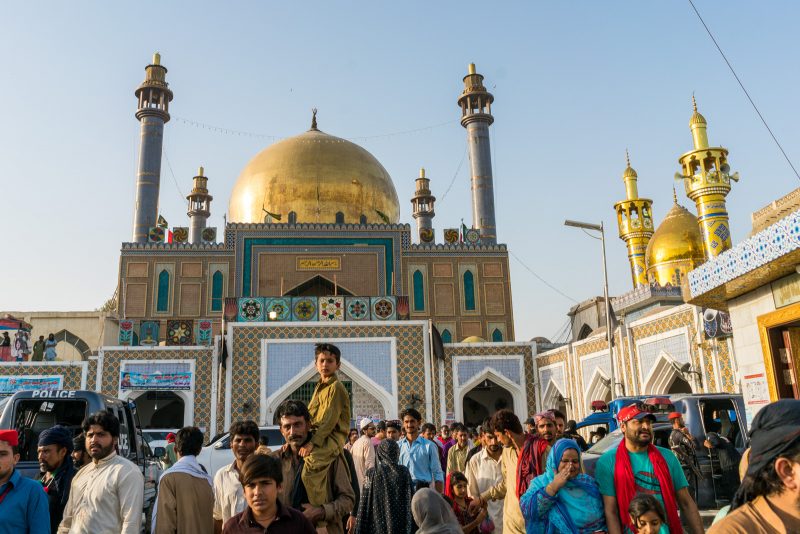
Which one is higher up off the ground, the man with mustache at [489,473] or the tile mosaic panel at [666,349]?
the tile mosaic panel at [666,349]

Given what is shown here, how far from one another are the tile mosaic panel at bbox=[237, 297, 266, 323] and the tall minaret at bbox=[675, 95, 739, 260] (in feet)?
40.3

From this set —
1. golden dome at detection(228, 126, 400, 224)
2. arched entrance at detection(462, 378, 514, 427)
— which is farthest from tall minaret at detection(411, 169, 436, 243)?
arched entrance at detection(462, 378, 514, 427)

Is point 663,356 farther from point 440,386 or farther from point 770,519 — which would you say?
point 770,519

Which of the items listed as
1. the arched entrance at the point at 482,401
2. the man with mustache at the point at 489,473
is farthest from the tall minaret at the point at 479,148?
the man with mustache at the point at 489,473

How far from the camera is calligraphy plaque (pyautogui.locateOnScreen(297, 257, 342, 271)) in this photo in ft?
86.0

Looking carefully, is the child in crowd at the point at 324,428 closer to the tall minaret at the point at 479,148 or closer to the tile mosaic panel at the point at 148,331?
the tile mosaic panel at the point at 148,331

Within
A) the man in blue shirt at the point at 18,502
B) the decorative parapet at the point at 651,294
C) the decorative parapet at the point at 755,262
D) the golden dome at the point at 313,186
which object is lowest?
the man in blue shirt at the point at 18,502

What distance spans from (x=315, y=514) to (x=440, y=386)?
17.1 m

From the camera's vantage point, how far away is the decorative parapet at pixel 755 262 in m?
6.02

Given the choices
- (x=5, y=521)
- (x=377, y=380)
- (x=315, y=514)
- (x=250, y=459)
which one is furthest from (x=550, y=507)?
(x=377, y=380)

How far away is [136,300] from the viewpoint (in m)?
26.3

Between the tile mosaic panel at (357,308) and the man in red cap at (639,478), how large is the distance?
16.9 metres

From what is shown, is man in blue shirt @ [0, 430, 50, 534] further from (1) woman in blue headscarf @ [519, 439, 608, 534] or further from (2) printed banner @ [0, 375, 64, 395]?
(2) printed banner @ [0, 375, 64, 395]

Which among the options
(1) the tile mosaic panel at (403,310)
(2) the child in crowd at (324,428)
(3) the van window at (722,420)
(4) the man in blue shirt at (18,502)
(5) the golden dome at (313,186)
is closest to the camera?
(4) the man in blue shirt at (18,502)
